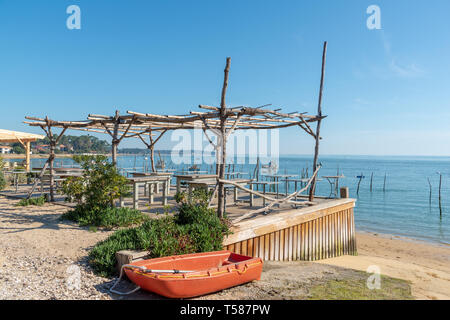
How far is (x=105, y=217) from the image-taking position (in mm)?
6887

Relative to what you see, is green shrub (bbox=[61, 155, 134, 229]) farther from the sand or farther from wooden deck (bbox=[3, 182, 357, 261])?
the sand

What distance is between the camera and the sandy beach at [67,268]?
4094mm

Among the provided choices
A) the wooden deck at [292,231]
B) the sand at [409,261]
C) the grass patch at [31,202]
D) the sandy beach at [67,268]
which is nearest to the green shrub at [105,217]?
the sandy beach at [67,268]

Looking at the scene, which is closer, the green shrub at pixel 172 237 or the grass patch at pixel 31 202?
the green shrub at pixel 172 237

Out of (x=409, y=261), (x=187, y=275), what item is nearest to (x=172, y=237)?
(x=187, y=275)

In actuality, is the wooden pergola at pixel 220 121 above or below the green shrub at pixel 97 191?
above

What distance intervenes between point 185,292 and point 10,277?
251 cm

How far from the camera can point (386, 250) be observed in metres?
12.0

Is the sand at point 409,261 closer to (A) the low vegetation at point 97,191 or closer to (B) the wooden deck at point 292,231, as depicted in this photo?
(B) the wooden deck at point 292,231

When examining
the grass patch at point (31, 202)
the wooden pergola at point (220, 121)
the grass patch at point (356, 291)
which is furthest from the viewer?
the grass patch at point (31, 202)

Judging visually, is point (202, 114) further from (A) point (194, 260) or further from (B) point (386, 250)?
(B) point (386, 250)

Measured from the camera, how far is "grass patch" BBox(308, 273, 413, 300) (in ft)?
14.7

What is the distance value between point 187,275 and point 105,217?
12.3 feet
